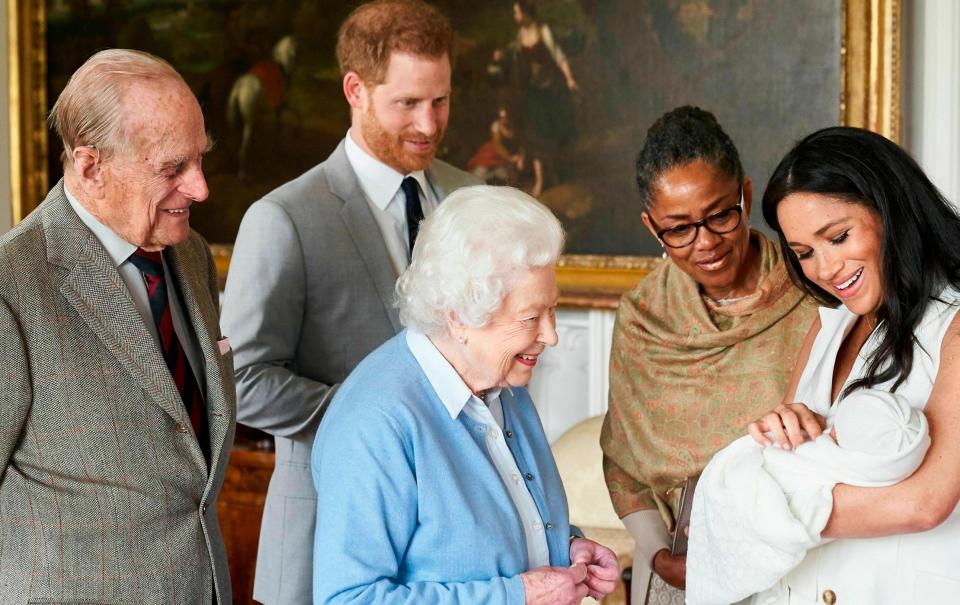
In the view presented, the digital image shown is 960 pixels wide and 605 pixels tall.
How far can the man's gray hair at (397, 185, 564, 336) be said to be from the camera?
226cm

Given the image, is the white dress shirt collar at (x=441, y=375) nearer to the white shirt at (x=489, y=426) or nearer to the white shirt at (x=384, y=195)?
the white shirt at (x=489, y=426)

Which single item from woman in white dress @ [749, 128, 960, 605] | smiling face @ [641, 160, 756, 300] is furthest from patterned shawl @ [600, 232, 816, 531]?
woman in white dress @ [749, 128, 960, 605]

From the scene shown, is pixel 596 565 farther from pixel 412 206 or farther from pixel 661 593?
pixel 412 206

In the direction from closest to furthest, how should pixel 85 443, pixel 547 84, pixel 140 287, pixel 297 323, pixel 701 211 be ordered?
pixel 85 443, pixel 140 287, pixel 701 211, pixel 297 323, pixel 547 84

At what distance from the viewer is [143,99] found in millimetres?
2322

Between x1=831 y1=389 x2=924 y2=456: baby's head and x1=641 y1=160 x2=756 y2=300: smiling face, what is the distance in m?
0.82

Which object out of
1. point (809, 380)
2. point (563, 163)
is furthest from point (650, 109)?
point (809, 380)

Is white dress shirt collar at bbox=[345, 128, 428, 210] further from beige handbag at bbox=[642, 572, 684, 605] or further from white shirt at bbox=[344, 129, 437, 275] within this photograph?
beige handbag at bbox=[642, 572, 684, 605]

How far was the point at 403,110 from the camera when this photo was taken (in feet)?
11.0

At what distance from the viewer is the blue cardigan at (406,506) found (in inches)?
83.2

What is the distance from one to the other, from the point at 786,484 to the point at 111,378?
136 centimetres

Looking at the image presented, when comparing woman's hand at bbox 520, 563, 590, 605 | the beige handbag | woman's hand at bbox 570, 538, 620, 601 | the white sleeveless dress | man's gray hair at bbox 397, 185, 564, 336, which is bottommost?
the beige handbag

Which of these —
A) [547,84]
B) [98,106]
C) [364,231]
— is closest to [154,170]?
[98,106]

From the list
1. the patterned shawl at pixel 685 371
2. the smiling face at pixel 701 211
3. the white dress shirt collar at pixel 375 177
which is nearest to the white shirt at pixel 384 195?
the white dress shirt collar at pixel 375 177
